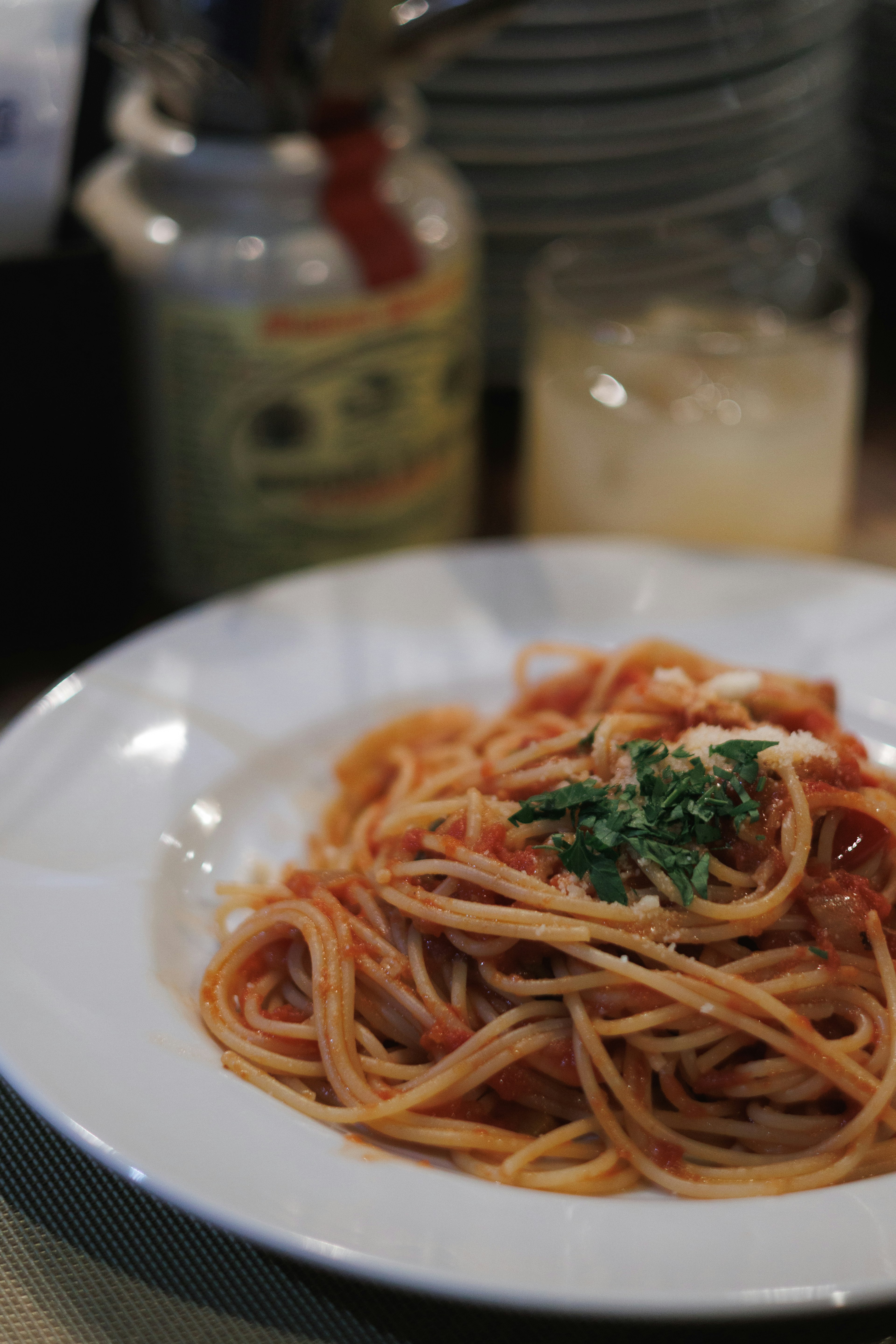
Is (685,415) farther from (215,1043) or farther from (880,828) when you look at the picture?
(215,1043)

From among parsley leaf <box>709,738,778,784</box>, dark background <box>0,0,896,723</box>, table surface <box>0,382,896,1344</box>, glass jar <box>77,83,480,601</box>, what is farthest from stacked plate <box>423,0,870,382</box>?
table surface <box>0,382,896,1344</box>

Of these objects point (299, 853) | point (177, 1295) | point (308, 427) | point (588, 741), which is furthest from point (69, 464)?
point (177, 1295)

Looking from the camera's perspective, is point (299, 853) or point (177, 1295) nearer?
point (177, 1295)

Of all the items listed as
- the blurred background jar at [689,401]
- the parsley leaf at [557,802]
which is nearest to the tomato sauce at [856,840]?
the parsley leaf at [557,802]

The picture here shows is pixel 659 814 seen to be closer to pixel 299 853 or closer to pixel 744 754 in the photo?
pixel 744 754

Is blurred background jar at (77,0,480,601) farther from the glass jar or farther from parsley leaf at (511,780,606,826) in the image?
parsley leaf at (511,780,606,826)

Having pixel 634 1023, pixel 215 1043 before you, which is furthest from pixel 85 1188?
pixel 634 1023
